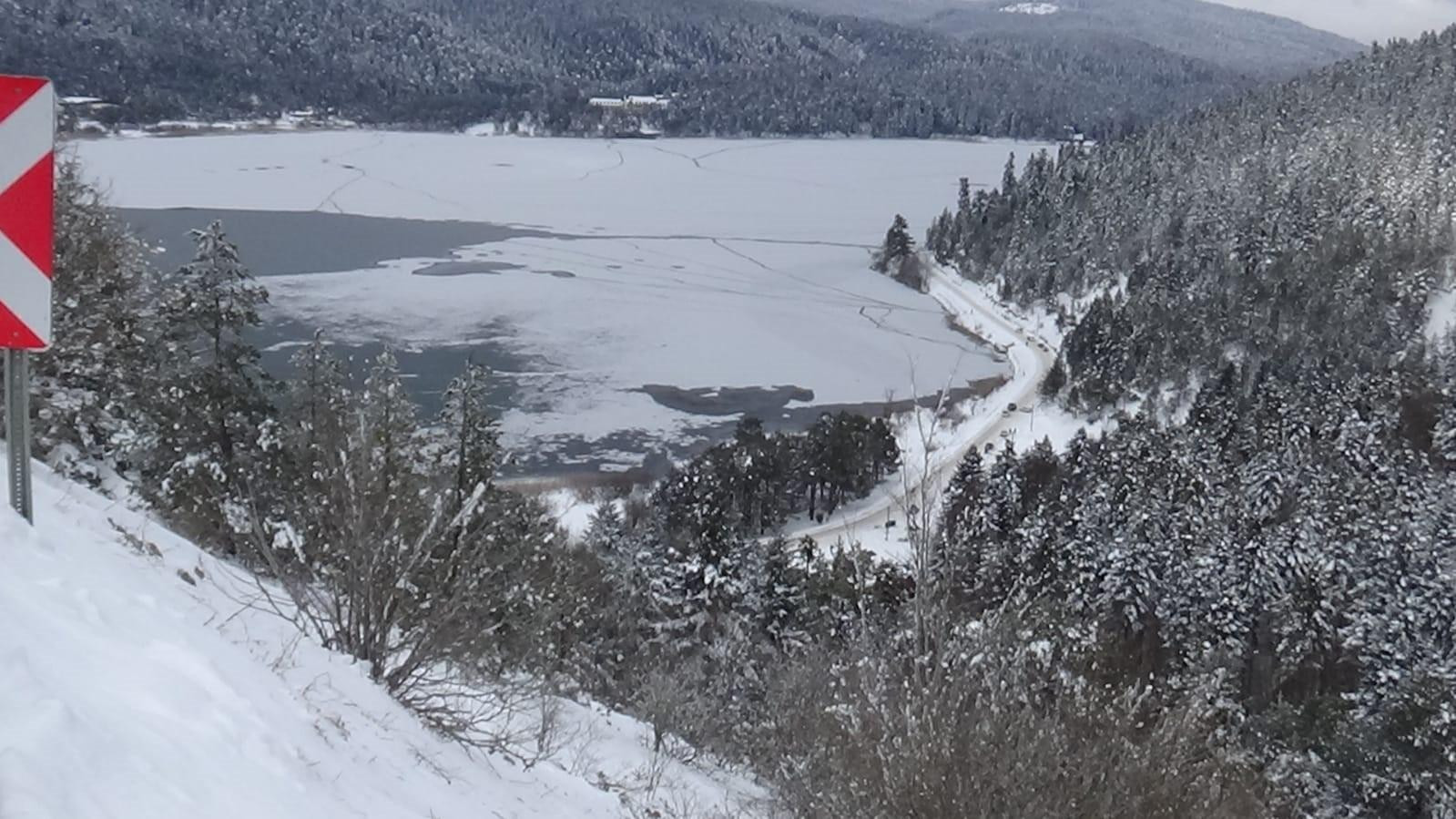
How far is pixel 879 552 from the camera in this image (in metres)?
33.7

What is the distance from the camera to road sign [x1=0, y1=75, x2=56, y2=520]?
12.2ft

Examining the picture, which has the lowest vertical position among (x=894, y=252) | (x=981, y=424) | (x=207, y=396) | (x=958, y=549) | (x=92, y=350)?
(x=981, y=424)

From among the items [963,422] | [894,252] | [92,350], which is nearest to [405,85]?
[894,252]

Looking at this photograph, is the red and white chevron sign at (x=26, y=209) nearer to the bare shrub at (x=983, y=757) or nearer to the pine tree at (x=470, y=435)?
the bare shrub at (x=983, y=757)

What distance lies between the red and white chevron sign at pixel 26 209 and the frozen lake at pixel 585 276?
40.4 feet

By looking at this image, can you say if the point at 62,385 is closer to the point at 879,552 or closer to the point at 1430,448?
the point at 879,552

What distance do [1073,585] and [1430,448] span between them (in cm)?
2203

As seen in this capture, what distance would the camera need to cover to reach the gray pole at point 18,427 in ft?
13.5

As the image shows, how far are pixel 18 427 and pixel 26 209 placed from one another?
971 millimetres

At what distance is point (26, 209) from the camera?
3.80 meters

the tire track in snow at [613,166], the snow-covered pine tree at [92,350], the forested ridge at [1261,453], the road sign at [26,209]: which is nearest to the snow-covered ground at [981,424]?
the forested ridge at [1261,453]

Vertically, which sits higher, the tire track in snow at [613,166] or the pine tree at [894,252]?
the tire track in snow at [613,166]

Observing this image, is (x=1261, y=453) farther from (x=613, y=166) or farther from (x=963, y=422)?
(x=613, y=166)

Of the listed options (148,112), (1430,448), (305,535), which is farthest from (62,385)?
(148,112)
